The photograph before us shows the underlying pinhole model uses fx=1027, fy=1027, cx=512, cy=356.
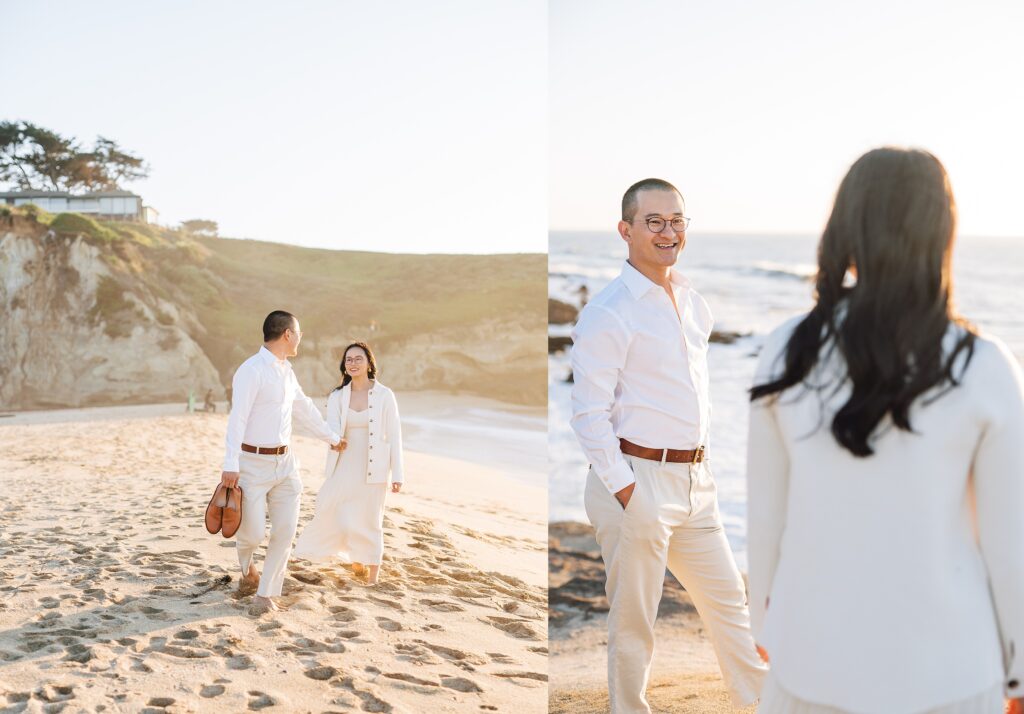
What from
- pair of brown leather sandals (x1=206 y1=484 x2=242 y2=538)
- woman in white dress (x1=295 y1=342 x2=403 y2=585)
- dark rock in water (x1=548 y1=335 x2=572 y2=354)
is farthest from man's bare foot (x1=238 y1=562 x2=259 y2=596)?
dark rock in water (x1=548 y1=335 x2=572 y2=354)

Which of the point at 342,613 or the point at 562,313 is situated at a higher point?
the point at 562,313

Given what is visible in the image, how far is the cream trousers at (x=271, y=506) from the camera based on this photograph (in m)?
4.91

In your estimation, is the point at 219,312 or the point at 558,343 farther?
the point at 219,312

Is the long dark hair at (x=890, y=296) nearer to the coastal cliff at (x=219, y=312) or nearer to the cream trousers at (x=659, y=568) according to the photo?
the cream trousers at (x=659, y=568)

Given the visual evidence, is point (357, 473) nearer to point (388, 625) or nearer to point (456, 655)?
point (388, 625)

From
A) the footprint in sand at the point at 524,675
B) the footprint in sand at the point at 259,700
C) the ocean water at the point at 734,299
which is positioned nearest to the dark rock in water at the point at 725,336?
the ocean water at the point at 734,299

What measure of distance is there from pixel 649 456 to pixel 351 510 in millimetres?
2949

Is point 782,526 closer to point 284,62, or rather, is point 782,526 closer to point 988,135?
point 988,135

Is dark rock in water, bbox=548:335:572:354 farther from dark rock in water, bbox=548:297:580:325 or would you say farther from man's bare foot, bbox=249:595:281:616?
man's bare foot, bbox=249:595:281:616

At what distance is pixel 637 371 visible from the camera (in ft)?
10.0

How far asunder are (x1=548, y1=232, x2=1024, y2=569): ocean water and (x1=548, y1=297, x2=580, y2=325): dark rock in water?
234 millimetres

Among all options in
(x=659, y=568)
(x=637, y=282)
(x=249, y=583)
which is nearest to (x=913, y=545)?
(x=659, y=568)

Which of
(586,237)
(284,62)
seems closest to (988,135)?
(586,237)

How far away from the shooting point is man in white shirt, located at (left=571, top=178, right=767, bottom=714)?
296 centimetres
